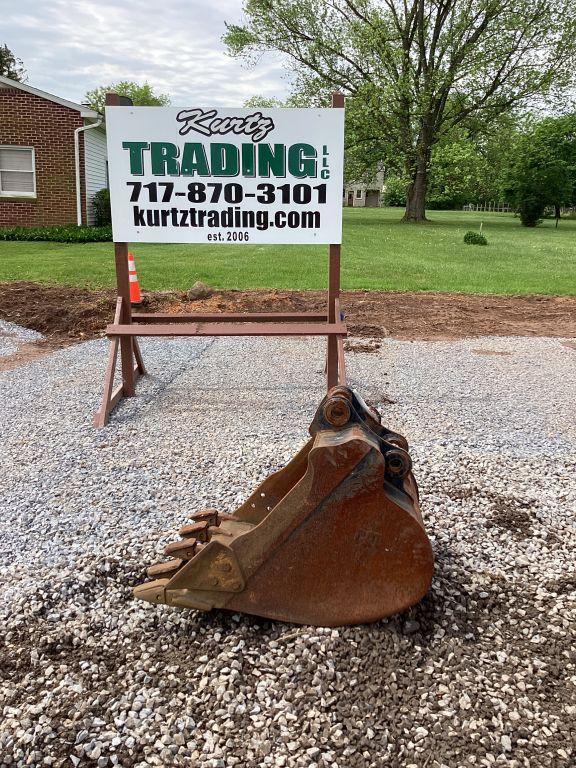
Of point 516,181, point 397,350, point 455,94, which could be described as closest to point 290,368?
point 397,350

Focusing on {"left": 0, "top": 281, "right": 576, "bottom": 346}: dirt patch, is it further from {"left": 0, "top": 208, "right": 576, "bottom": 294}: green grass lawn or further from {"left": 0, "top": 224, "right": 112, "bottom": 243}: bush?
{"left": 0, "top": 224, "right": 112, "bottom": 243}: bush

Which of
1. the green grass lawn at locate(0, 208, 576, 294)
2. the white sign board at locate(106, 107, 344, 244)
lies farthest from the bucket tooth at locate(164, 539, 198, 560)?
the green grass lawn at locate(0, 208, 576, 294)

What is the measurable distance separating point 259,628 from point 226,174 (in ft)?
12.8

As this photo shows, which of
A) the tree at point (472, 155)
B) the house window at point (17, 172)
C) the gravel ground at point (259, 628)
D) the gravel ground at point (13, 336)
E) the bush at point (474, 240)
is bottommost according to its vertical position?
the gravel ground at point (259, 628)

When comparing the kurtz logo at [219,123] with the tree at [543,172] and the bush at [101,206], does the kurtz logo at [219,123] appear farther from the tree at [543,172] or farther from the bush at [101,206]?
the tree at [543,172]

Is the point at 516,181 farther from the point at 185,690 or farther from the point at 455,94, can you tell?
the point at 185,690

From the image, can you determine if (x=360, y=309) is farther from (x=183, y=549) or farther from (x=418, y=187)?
(x=418, y=187)

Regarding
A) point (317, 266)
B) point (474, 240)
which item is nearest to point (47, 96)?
point (317, 266)

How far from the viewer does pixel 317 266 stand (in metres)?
14.7

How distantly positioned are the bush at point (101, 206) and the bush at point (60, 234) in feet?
7.30

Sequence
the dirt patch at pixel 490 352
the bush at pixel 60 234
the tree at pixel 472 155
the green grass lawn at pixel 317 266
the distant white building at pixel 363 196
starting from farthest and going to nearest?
the distant white building at pixel 363 196, the tree at pixel 472 155, the bush at pixel 60 234, the green grass lawn at pixel 317 266, the dirt patch at pixel 490 352

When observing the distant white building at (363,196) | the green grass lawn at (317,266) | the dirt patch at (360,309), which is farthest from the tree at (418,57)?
the distant white building at (363,196)

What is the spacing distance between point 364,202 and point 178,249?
80.2m

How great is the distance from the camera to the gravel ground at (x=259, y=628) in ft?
6.28
